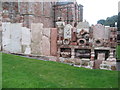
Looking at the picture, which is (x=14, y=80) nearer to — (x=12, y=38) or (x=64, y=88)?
(x=64, y=88)

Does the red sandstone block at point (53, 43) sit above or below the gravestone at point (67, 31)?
below

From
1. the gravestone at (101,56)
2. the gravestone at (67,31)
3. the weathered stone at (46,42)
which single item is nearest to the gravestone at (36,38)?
the weathered stone at (46,42)

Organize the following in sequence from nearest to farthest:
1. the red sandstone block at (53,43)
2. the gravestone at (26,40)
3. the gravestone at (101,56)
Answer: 1. the gravestone at (101,56)
2. the red sandstone block at (53,43)
3. the gravestone at (26,40)

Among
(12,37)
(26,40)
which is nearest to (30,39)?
(26,40)

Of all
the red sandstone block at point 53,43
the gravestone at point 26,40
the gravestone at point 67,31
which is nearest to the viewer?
the gravestone at point 67,31

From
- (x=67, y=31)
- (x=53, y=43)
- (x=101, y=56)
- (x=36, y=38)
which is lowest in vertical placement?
(x=101, y=56)

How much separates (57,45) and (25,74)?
492cm

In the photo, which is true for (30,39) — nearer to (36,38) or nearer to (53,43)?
(36,38)

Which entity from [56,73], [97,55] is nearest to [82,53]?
[97,55]

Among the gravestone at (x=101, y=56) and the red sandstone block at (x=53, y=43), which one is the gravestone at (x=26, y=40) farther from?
the gravestone at (x=101, y=56)

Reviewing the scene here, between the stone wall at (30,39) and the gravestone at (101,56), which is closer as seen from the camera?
the gravestone at (101,56)

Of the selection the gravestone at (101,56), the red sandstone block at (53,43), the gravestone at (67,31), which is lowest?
the gravestone at (101,56)

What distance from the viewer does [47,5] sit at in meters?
25.9

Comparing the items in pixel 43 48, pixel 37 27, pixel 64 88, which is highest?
pixel 37 27
